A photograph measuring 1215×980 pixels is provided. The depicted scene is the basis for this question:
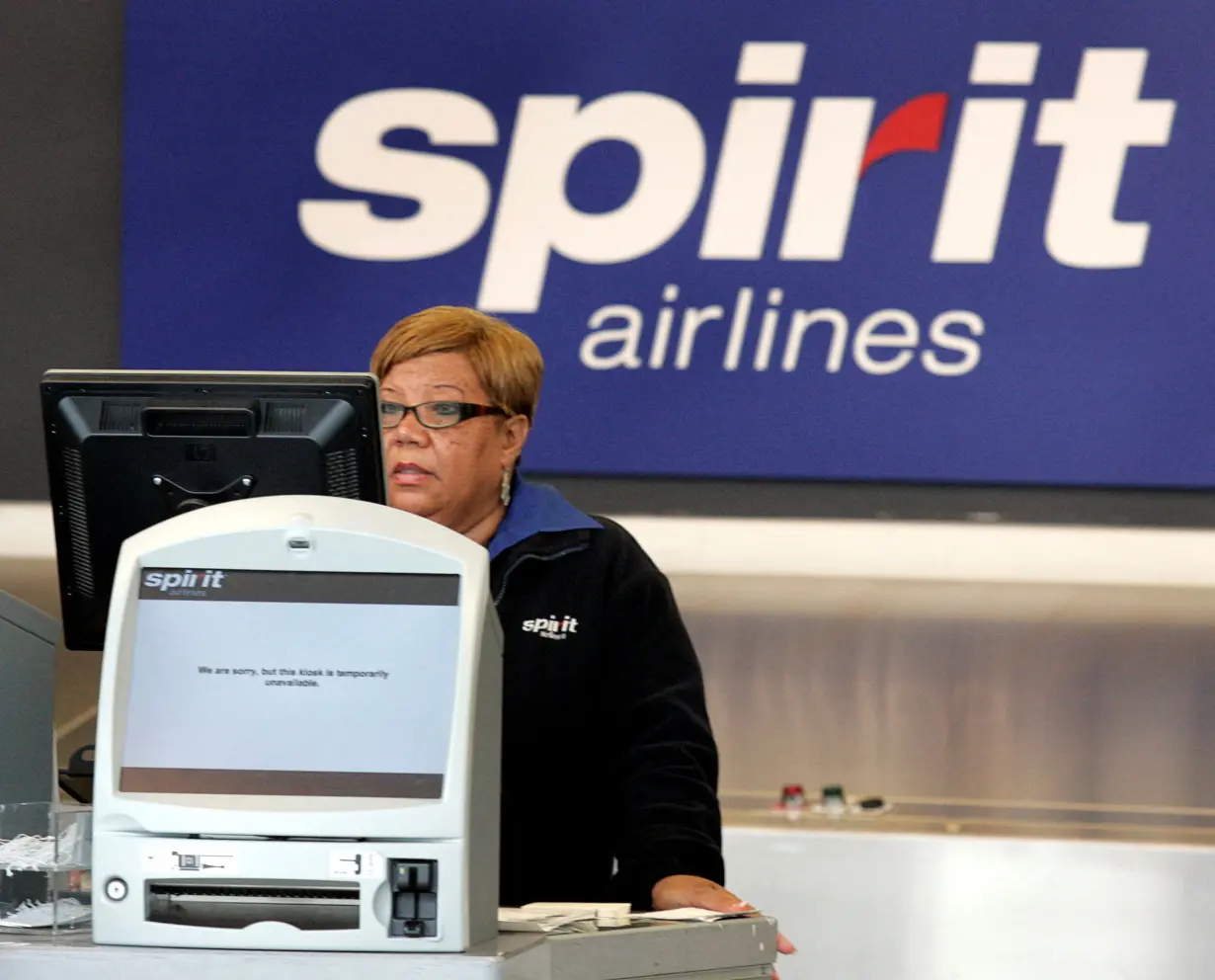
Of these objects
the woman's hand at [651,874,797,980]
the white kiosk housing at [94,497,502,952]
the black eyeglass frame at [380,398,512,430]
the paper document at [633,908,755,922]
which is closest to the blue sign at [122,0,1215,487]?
the black eyeglass frame at [380,398,512,430]

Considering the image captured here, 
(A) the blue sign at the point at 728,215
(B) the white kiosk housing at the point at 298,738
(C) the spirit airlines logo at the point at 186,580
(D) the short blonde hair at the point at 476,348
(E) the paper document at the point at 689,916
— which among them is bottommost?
(E) the paper document at the point at 689,916

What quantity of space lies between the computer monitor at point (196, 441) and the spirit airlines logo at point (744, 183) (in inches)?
90.8

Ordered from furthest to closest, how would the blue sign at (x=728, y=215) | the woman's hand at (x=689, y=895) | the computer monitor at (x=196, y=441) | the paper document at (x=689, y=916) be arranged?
the blue sign at (x=728, y=215)
the woman's hand at (x=689, y=895)
the computer monitor at (x=196, y=441)
the paper document at (x=689, y=916)

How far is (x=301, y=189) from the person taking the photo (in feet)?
13.8

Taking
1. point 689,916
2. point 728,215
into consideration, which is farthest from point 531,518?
point 728,215

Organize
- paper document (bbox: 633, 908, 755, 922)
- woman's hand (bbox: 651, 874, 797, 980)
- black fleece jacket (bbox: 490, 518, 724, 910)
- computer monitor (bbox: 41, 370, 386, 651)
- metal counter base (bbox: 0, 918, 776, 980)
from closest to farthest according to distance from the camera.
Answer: metal counter base (bbox: 0, 918, 776, 980) → paper document (bbox: 633, 908, 755, 922) → computer monitor (bbox: 41, 370, 386, 651) → woman's hand (bbox: 651, 874, 797, 980) → black fleece jacket (bbox: 490, 518, 724, 910)

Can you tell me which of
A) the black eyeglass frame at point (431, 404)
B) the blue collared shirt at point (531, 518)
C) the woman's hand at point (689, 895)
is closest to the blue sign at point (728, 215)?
the blue collared shirt at point (531, 518)

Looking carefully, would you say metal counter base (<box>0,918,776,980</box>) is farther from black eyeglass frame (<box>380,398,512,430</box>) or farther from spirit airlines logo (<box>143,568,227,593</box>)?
black eyeglass frame (<box>380,398,512,430</box>)

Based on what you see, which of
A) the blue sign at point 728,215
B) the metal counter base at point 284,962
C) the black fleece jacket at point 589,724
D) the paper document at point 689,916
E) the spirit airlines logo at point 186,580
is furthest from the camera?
the blue sign at point 728,215

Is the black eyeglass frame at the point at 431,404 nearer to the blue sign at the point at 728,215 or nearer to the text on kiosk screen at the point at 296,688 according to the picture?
the text on kiosk screen at the point at 296,688

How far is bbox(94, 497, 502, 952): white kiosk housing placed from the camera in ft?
4.57

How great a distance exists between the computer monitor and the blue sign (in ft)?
7.41

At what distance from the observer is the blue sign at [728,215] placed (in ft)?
13.0

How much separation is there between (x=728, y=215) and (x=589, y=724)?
2018 millimetres
